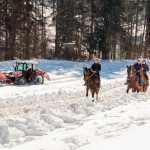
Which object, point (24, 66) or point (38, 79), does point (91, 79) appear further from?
point (24, 66)

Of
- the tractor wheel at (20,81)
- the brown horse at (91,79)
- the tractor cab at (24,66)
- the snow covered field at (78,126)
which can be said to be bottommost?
the snow covered field at (78,126)

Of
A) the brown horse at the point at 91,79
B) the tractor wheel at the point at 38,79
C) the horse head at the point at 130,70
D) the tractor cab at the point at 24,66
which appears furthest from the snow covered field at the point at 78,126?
the tractor cab at the point at 24,66

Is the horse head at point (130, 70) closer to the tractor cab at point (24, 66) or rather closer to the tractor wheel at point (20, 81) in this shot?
the tractor cab at point (24, 66)

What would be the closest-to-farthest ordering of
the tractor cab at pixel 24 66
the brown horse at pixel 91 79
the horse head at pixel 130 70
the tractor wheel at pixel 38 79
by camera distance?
the brown horse at pixel 91 79, the horse head at pixel 130 70, the tractor wheel at pixel 38 79, the tractor cab at pixel 24 66

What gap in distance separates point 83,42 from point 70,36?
2344 millimetres

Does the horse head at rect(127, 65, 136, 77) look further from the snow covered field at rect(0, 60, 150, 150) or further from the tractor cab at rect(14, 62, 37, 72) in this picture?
the tractor cab at rect(14, 62, 37, 72)

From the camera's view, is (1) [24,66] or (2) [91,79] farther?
(1) [24,66]

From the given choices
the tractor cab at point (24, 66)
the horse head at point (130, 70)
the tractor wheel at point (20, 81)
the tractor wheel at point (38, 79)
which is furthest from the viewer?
the tractor cab at point (24, 66)

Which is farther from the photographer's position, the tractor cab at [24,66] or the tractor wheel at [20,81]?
the tractor cab at [24,66]

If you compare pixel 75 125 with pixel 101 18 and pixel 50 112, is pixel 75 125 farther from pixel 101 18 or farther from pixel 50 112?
pixel 101 18

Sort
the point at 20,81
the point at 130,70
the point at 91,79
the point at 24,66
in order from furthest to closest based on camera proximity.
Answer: the point at 24,66 → the point at 20,81 → the point at 130,70 → the point at 91,79

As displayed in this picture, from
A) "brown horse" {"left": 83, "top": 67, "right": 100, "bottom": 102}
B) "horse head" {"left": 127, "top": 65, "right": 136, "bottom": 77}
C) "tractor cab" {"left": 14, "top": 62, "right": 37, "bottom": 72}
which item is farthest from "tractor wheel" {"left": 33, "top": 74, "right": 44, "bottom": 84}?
"horse head" {"left": 127, "top": 65, "right": 136, "bottom": 77}

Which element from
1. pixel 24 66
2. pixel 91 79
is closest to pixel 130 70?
pixel 91 79

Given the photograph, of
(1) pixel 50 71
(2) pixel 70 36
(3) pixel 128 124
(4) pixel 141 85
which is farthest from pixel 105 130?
(2) pixel 70 36
